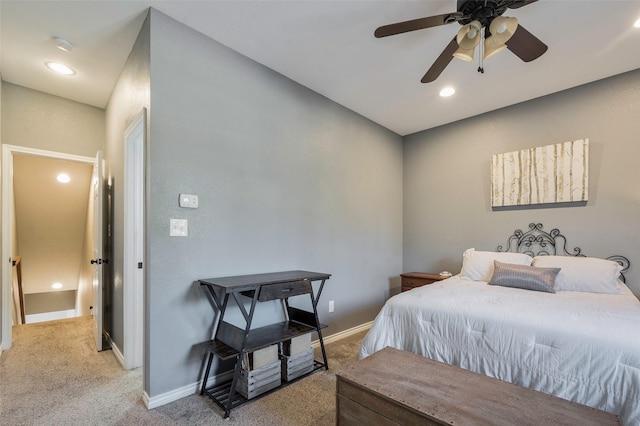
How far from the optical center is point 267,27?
2223 mm

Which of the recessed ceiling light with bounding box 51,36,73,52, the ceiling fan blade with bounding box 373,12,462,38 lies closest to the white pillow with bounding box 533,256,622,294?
the ceiling fan blade with bounding box 373,12,462,38

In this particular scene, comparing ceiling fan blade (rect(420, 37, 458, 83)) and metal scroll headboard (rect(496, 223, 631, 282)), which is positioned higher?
ceiling fan blade (rect(420, 37, 458, 83))

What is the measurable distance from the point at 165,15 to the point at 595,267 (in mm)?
4041

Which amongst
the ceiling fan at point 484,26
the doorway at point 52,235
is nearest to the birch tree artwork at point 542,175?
the ceiling fan at point 484,26

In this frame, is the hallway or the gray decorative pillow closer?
the hallway

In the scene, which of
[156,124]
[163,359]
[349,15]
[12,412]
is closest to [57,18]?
[156,124]

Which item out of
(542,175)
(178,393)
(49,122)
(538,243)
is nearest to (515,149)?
(542,175)

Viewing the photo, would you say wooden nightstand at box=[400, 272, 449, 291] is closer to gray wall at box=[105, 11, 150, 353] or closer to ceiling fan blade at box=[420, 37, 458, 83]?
ceiling fan blade at box=[420, 37, 458, 83]

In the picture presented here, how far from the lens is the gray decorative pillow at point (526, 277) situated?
2.53 m

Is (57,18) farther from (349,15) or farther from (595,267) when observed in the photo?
(595,267)

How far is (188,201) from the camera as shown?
7.17ft

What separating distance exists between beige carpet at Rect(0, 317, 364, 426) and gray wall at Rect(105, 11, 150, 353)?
0.38 m

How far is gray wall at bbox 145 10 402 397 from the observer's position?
6.82 ft

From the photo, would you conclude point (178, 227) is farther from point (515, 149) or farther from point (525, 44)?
point (515, 149)
